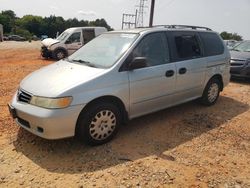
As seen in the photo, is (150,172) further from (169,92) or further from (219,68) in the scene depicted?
(219,68)

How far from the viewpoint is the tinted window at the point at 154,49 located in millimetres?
4797

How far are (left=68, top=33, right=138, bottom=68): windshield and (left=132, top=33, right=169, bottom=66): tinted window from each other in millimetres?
188

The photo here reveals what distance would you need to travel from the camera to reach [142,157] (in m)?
4.09

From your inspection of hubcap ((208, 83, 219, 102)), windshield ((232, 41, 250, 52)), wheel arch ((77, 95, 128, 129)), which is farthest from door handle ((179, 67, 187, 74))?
windshield ((232, 41, 250, 52))

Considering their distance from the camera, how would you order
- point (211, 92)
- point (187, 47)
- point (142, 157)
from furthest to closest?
point (211, 92) → point (187, 47) → point (142, 157)

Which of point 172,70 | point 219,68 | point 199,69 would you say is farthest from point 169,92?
point 219,68

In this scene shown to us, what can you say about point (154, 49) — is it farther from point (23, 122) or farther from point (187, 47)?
point (23, 122)

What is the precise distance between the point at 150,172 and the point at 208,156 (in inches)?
41.4

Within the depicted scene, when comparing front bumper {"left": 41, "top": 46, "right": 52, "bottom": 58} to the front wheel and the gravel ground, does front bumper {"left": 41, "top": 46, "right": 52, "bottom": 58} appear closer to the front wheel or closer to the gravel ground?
the front wheel

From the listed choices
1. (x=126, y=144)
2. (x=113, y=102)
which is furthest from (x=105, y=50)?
(x=126, y=144)

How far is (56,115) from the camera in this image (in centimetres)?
380

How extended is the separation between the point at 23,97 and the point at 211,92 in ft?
13.7

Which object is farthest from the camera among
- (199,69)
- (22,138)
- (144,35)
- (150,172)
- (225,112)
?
(225,112)

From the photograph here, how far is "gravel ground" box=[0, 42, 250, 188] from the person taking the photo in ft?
11.6
